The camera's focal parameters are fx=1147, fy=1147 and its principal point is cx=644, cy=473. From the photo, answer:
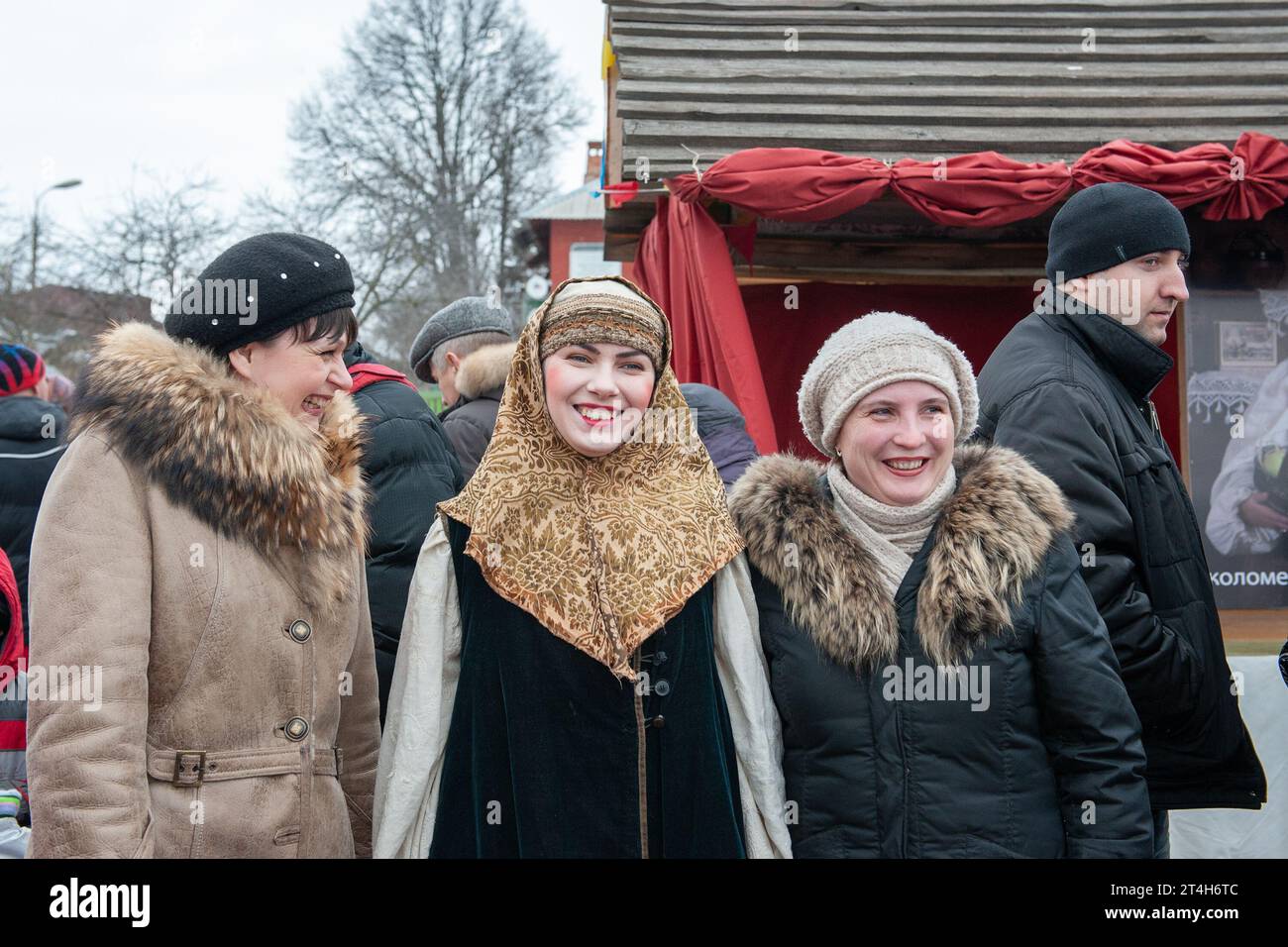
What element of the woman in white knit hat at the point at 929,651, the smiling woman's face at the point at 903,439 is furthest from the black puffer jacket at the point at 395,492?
the smiling woman's face at the point at 903,439

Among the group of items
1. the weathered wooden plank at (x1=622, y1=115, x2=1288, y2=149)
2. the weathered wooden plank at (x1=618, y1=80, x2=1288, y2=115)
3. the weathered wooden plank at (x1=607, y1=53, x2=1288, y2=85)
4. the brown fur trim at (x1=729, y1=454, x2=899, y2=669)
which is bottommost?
the brown fur trim at (x1=729, y1=454, x2=899, y2=669)

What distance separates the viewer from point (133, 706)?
2041mm

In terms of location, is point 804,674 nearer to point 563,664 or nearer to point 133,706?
point 563,664

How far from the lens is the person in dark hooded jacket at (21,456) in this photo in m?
4.66

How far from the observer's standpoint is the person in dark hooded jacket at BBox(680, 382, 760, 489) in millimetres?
3941

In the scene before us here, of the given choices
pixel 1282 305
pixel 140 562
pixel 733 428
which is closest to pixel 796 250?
pixel 1282 305

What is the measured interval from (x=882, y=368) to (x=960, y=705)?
70cm

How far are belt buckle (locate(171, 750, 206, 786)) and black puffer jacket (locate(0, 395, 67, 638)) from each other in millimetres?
2952

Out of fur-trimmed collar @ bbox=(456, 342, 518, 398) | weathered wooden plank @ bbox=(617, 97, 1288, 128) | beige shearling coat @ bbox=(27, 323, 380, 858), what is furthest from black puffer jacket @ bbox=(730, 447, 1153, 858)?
weathered wooden plank @ bbox=(617, 97, 1288, 128)

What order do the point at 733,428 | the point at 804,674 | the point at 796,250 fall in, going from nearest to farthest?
the point at 804,674
the point at 733,428
the point at 796,250

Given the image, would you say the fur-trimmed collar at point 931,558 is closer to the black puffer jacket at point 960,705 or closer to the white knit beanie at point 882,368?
the black puffer jacket at point 960,705

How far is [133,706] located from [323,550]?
0.50 meters

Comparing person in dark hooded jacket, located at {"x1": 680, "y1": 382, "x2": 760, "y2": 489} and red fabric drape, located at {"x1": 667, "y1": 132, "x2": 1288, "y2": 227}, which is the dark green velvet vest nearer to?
person in dark hooded jacket, located at {"x1": 680, "y1": 382, "x2": 760, "y2": 489}
